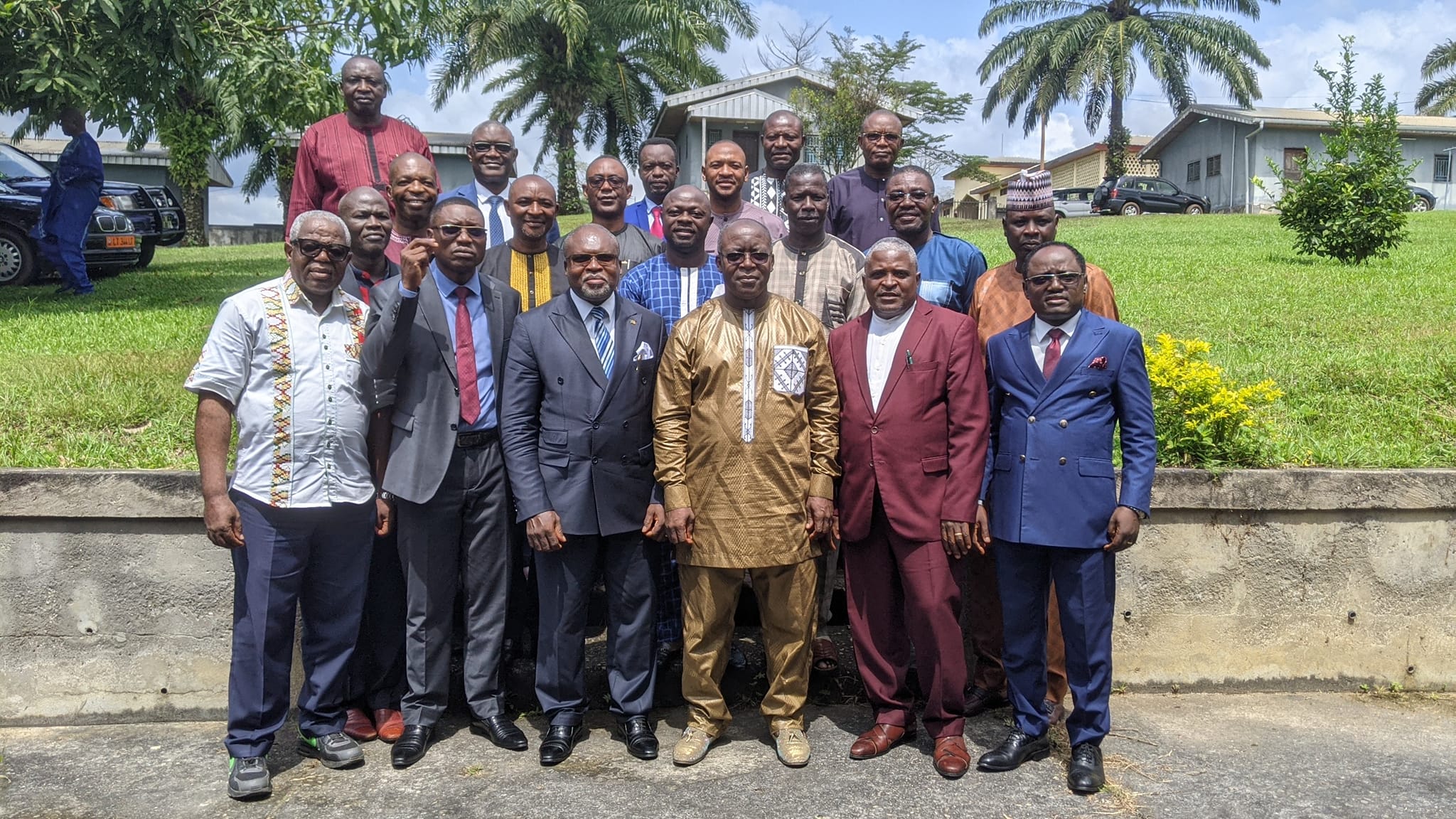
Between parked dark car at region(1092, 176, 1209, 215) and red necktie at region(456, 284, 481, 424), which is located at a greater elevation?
parked dark car at region(1092, 176, 1209, 215)

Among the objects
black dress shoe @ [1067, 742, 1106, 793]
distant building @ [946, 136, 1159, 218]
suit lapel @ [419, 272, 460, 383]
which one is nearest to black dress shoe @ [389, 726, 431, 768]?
suit lapel @ [419, 272, 460, 383]

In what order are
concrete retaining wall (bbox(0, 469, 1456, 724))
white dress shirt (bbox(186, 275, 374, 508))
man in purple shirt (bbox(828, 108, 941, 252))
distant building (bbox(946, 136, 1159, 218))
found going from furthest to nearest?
distant building (bbox(946, 136, 1159, 218)) < man in purple shirt (bbox(828, 108, 941, 252)) < concrete retaining wall (bbox(0, 469, 1456, 724)) < white dress shirt (bbox(186, 275, 374, 508))

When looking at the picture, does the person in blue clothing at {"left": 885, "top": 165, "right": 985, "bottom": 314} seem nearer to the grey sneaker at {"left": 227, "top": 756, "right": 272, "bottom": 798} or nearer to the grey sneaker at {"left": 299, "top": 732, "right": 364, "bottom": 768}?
the grey sneaker at {"left": 299, "top": 732, "right": 364, "bottom": 768}

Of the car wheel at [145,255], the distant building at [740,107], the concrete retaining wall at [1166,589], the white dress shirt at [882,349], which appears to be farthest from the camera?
the distant building at [740,107]

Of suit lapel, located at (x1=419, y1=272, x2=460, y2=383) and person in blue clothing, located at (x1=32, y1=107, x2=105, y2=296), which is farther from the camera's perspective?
person in blue clothing, located at (x1=32, y1=107, x2=105, y2=296)

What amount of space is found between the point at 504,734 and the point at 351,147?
309cm

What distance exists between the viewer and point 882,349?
4609 mm

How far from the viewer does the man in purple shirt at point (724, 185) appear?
18.0 ft

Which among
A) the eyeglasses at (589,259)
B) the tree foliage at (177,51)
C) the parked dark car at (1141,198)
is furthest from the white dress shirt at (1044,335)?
the parked dark car at (1141,198)

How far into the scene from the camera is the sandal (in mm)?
5332

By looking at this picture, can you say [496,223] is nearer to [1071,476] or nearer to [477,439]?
[477,439]

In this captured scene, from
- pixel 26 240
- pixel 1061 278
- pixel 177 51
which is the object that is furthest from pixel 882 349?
pixel 26 240

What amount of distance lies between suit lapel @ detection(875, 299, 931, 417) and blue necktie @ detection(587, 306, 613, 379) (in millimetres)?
1090

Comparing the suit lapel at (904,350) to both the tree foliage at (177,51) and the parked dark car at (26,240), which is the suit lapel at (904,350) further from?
the parked dark car at (26,240)
